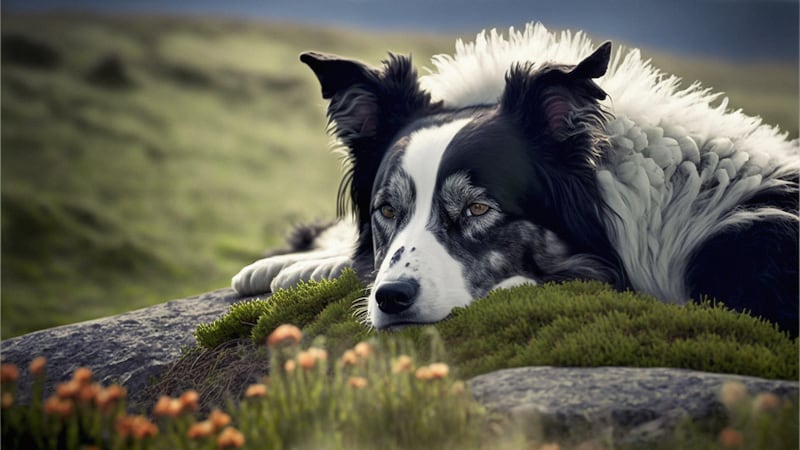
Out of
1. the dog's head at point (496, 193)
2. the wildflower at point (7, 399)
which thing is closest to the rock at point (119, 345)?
the dog's head at point (496, 193)

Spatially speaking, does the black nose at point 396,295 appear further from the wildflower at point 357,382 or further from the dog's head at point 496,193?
the wildflower at point 357,382

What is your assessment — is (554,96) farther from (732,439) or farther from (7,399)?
(7,399)

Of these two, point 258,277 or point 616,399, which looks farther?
point 258,277

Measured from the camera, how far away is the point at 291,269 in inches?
299

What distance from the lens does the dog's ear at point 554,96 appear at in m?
6.00

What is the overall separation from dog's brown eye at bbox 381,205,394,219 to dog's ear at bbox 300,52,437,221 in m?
0.80

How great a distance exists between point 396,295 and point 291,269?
2479 millimetres

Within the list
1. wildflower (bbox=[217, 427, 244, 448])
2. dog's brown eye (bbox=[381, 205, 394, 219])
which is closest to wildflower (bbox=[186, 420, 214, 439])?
wildflower (bbox=[217, 427, 244, 448])

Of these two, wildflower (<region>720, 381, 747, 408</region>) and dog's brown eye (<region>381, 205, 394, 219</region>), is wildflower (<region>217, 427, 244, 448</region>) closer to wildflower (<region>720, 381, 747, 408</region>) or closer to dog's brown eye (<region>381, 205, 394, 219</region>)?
wildflower (<region>720, 381, 747, 408</region>)

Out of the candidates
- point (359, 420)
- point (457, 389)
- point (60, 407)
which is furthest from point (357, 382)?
point (60, 407)

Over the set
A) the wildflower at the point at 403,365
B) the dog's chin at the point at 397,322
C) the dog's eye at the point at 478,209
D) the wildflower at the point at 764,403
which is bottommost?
the wildflower at the point at 764,403

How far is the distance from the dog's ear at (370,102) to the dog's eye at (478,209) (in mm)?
1338

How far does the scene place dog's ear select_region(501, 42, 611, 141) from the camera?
6000 mm

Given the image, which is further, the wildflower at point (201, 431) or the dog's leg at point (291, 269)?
the dog's leg at point (291, 269)
